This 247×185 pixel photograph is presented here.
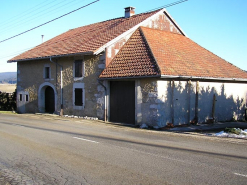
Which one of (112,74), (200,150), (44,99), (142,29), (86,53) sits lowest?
(200,150)

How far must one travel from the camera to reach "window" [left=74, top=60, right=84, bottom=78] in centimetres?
1996

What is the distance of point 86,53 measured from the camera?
18.7 meters

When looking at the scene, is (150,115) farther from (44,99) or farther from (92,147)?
(44,99)

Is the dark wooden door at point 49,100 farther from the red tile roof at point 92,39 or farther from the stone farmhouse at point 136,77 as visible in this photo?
the red tile roof at point 92,39

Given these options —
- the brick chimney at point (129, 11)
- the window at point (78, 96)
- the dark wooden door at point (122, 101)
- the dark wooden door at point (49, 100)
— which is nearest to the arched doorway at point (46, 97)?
the dark wooden door at point (49, 100)

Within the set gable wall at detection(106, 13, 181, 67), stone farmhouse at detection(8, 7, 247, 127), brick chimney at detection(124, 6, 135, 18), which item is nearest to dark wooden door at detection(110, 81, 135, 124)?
stone farmhouse at detection(8, 7, 247, 127)

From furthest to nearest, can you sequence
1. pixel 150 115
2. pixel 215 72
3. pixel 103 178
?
pixel 215 72 → pixel 150 115 → pixel 103 178

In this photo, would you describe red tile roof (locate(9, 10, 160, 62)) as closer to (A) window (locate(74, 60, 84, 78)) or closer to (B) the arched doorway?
(A) window (locate(74, 60, 84, 78))

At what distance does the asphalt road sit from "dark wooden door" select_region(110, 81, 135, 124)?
654cm

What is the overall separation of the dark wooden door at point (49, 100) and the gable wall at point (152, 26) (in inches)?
281

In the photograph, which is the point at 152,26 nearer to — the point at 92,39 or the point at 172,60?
the point at 92,39

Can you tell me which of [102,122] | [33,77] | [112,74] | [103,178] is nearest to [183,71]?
[112,74]

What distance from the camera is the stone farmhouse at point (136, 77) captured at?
16.1 m

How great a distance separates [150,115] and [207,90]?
188 inches
